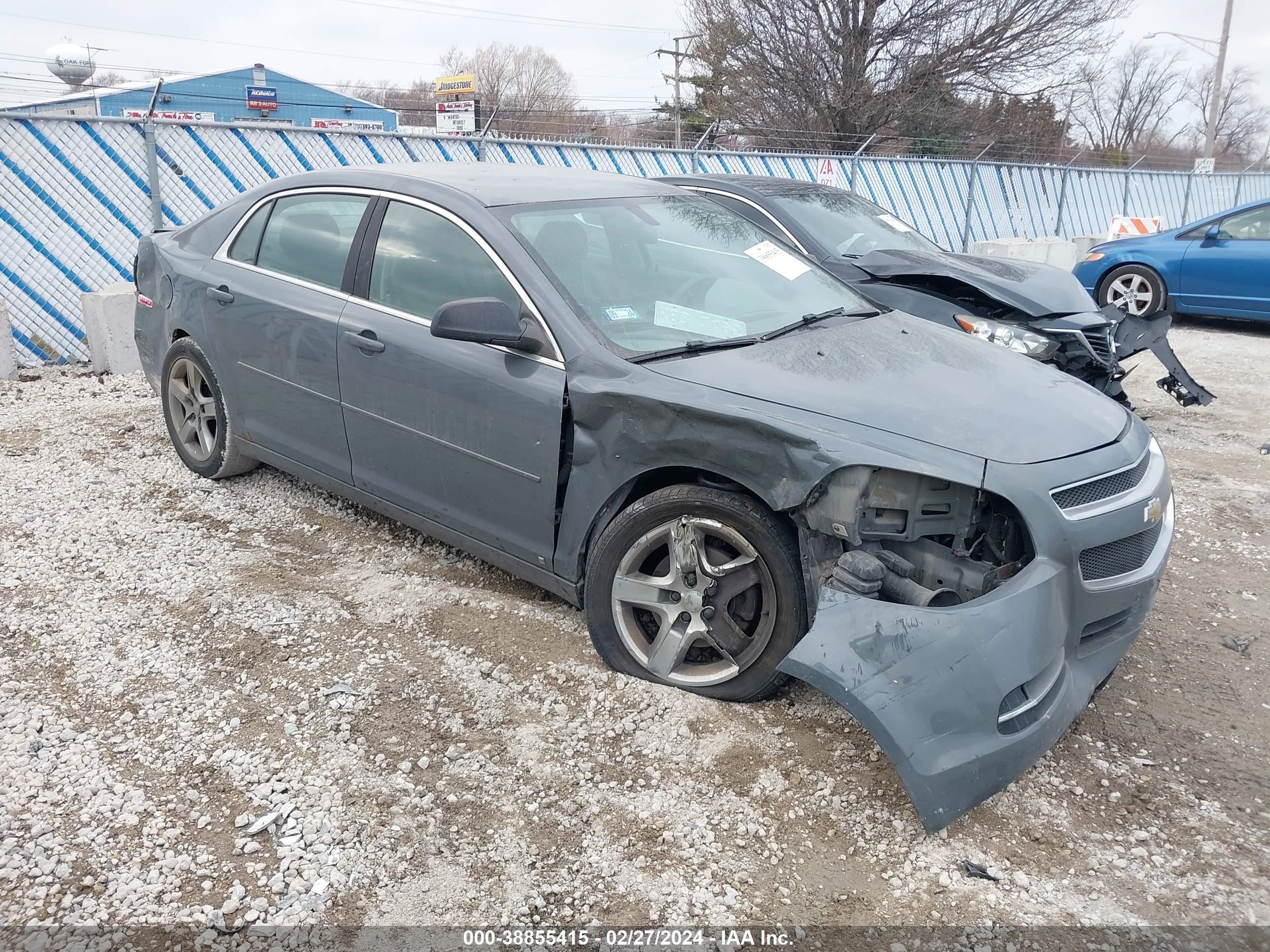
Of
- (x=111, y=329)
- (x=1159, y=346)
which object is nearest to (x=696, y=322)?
(x=1159, y=346)

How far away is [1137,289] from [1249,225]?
3.90ft

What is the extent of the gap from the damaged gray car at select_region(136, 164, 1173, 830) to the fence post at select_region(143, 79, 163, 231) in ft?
16.1

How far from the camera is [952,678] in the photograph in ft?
8.37

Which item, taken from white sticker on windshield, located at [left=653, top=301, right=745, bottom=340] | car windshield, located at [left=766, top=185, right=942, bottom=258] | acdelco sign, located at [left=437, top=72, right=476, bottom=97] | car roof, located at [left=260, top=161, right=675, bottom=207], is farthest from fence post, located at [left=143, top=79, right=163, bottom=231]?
acdelco sign, located at [left=437, top=72, right=476, bottom=97]

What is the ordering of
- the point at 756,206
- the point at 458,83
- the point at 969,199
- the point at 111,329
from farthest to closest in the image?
1. the point at 458,83
2. the point at 969,199
3. the point at 111,329
4. the point at 756,206

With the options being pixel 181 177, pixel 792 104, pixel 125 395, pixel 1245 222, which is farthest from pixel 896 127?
Answer: pixel 125 395

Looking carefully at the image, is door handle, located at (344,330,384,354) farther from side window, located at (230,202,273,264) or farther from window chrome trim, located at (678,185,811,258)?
window chrome trim, located at (678,185,811,258)

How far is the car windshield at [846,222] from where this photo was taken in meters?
6.54

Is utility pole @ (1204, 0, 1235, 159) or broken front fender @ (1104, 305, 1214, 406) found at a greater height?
utility pole @ (1204, 0, 1235, 159)

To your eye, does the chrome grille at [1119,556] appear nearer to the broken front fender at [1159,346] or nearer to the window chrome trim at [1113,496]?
the window chrome trim at [1113,496]

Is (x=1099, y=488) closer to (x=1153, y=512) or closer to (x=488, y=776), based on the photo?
(x=1153, y=512)

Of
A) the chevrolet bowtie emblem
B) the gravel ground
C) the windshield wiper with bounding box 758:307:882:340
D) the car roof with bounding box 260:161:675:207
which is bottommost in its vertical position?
the gravel ground

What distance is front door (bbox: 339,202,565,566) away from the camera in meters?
3.42

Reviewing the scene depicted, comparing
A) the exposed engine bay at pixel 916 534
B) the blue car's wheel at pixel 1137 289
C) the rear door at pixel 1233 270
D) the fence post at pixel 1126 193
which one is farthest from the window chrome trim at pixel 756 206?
the fence post at pixel 1126 193
